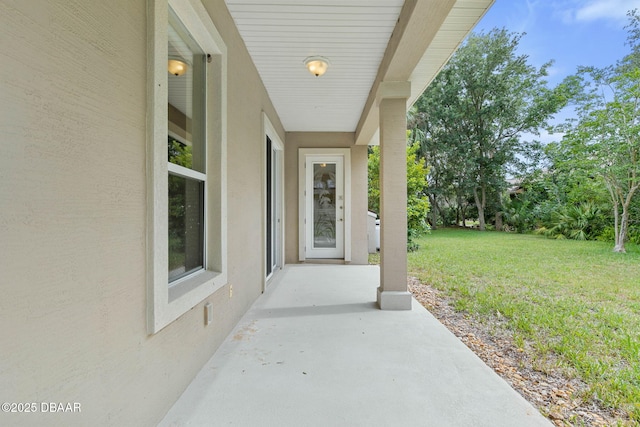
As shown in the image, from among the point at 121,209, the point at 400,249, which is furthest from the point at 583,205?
the point at 121,209

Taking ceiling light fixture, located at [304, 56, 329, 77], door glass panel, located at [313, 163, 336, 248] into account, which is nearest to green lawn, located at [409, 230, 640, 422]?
door glass panel, located at [313, 163, 336, 248]

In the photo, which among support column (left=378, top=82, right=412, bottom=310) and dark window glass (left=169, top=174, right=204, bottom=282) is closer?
dark window glass (left=169, top=174, right=204, bottom=282)

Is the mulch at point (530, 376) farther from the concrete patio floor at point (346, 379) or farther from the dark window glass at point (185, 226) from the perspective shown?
the dark window glass at point (185, 226)

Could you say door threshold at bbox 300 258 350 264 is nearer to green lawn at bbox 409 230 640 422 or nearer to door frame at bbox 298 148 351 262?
door frame at bbox 298 148 351 262

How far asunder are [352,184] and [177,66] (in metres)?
4.29

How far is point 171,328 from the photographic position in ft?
4.99

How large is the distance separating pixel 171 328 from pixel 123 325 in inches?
15.7

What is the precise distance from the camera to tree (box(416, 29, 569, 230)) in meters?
13.0

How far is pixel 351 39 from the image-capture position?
8.90 feet

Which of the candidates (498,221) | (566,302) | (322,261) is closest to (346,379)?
(566,302)

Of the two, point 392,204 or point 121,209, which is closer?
point 121,209

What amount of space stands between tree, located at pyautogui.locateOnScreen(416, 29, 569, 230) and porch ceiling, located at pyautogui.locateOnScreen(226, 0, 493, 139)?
460 inches

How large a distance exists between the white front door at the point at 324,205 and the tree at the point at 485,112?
1023 centimetres

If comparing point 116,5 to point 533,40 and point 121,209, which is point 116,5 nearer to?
point 121,209
